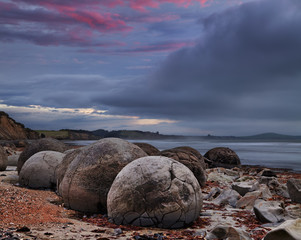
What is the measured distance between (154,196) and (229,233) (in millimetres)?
1514

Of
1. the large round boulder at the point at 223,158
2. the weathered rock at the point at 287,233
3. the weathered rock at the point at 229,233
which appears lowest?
the large round boulder at the point at 223,158

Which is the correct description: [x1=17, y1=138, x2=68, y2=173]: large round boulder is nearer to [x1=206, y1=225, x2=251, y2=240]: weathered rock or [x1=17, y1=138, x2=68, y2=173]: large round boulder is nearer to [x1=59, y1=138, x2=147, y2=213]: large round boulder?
[x1=59, y1=138, x2=147, y2=213]: large round boulder

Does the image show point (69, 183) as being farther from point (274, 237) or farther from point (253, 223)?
point (274, 237)

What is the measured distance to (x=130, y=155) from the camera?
7.82m

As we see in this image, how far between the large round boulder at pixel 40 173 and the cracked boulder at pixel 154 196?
17.8ft

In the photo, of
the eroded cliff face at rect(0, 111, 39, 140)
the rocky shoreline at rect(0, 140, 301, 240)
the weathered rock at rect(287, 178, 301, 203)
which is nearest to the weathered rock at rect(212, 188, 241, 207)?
the rocky shoreline at rect(0, 140, 301, 240)

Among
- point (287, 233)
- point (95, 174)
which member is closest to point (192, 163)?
point (95, 174)

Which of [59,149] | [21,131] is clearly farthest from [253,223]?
[21,131]

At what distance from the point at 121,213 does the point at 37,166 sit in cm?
617

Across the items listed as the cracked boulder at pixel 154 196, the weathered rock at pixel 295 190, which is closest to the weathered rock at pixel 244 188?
the weathered rock at pixel 295 190

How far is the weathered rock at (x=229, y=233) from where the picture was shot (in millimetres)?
5078

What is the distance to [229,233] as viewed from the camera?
5148 mm

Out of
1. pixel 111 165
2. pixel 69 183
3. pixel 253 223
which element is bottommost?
pixel 253 223

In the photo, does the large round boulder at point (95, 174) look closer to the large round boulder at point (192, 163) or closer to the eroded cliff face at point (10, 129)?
the large round boulder at point (192, 163)
